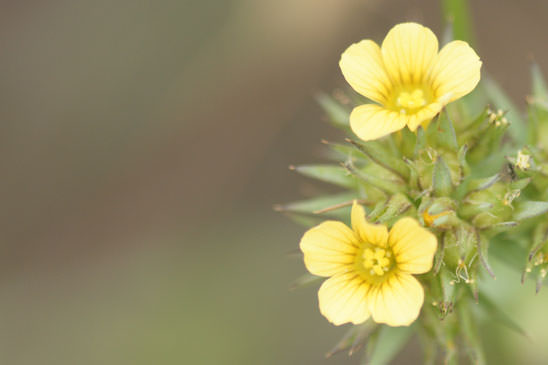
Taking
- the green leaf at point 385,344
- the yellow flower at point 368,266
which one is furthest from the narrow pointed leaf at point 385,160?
the green leaf at point 385,344

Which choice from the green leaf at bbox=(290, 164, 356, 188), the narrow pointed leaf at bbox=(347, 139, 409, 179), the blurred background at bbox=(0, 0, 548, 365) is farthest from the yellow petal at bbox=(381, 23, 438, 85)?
the blurred background at bbox=(0, 0, 548, 365)

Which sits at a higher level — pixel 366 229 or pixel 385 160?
pixel 385 160

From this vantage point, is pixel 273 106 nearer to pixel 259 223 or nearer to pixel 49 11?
pixel 259 223

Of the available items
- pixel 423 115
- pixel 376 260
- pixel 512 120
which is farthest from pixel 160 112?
pixel 423 115

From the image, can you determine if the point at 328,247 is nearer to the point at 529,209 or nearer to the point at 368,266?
the point at 368,266

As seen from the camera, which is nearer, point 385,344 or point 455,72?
point 455,72

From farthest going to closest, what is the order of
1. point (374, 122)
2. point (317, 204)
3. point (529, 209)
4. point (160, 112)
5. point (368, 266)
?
1. point (160, 112)
2. point (317, 204)
3. point (529, 209)
4. point (368, 266)
5. point (374, 122)
